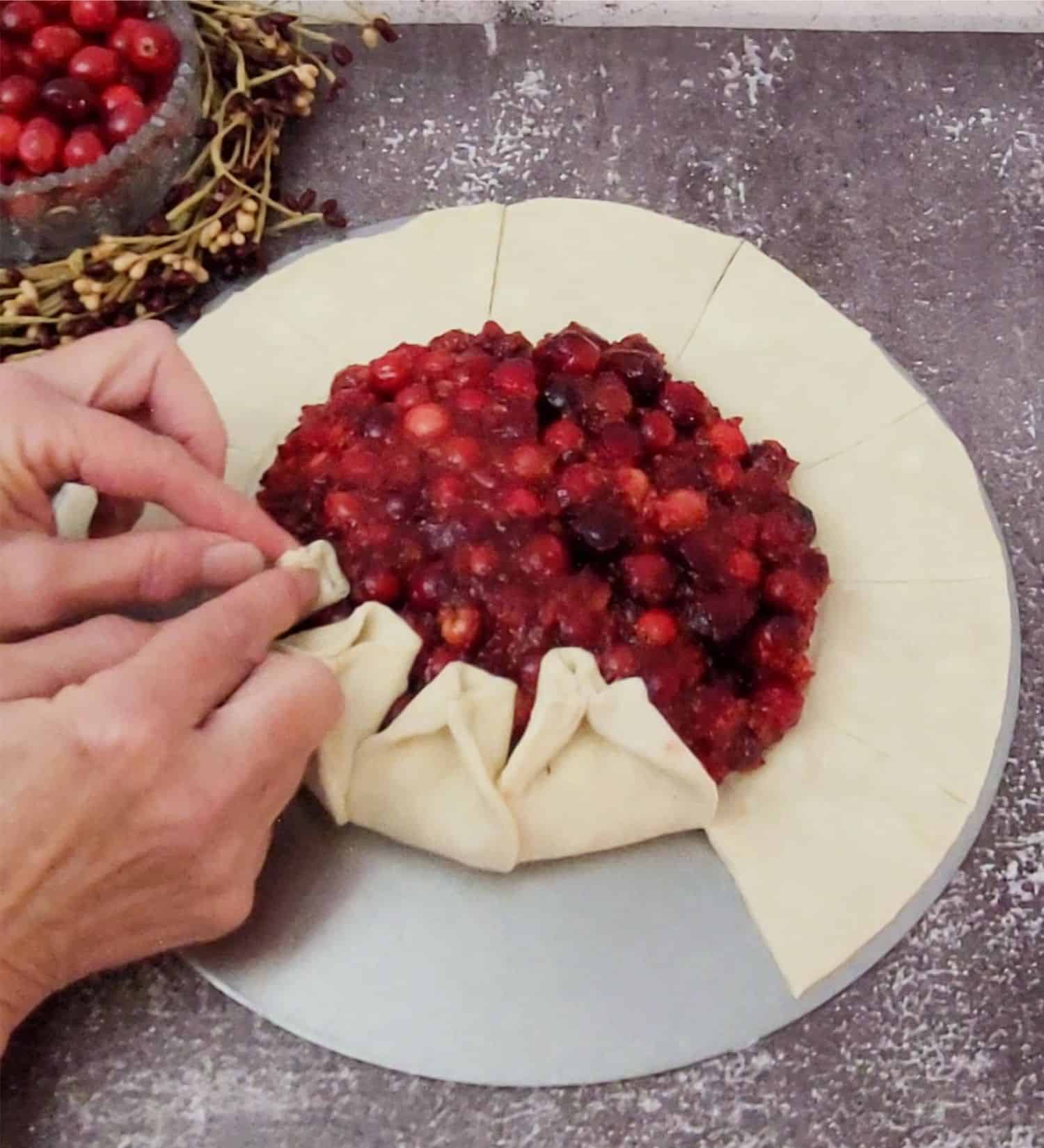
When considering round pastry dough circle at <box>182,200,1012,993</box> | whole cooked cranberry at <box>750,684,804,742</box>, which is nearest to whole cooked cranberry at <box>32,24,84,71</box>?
round pastry dough circle at <box>182,200,1012,993</box>

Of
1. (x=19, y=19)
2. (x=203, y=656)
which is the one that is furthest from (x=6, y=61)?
(x=203, y=656)

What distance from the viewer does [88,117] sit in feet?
4.49

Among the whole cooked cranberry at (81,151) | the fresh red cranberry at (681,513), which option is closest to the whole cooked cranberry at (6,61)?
the whole cooked cranberry at (81,151)

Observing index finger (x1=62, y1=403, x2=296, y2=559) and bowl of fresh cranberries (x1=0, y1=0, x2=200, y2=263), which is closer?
index finger (x1=62, y1=403, x2=296, y2=559)

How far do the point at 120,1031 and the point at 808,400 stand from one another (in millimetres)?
933

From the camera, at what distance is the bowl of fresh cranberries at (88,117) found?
1325mm

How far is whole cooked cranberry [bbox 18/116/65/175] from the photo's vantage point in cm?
131

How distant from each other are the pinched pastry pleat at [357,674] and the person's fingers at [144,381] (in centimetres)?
21

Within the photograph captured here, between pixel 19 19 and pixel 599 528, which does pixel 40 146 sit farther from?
pixel 599 528

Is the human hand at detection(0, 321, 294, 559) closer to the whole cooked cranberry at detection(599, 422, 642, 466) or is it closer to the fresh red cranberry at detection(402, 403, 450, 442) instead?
the fresh red cranberry at detection(402, 403, 450, 442)

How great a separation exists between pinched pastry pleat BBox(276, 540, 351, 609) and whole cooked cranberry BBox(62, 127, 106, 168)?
0.57 m

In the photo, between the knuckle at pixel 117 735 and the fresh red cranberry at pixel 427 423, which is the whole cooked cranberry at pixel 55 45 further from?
the knuckle at pixel 117 735

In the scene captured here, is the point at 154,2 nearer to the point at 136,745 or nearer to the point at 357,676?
the point at 357,676

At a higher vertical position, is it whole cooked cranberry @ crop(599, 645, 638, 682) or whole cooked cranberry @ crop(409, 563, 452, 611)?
whole cooked cranberry @ crop(409, 563, 452, 611)
